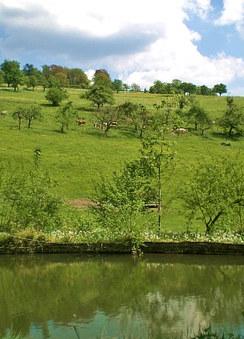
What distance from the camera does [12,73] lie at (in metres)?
119

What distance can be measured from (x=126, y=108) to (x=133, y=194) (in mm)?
60879

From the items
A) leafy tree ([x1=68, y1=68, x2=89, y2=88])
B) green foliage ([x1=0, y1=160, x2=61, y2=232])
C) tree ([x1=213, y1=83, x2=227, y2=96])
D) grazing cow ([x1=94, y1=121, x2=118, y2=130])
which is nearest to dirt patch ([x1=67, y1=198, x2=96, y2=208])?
green foliage ([x1=0, y1=160, x2=61, y2=232])

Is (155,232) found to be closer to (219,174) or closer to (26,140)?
(219,174)

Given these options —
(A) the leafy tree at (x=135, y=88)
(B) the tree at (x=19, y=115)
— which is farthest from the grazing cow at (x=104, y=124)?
(A) the leafy tree at (x=135, y=88)

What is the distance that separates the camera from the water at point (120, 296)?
15984mm

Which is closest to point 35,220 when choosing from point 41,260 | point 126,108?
point 41,260

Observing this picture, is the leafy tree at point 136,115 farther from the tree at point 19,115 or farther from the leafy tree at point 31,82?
the leafy tree at point 31,82

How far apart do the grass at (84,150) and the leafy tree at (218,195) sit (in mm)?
4882

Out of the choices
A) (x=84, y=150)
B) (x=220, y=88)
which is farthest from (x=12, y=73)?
(x=220, y=88)

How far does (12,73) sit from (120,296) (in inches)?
4123

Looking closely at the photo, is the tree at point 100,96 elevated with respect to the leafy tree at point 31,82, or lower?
lower

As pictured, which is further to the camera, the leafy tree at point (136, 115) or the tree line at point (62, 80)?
the tree line at point (62, 80)

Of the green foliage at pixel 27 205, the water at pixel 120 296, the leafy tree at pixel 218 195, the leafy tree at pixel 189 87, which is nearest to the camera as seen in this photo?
the water at pixel 120 296

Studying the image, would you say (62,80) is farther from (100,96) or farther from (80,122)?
(80,122)
